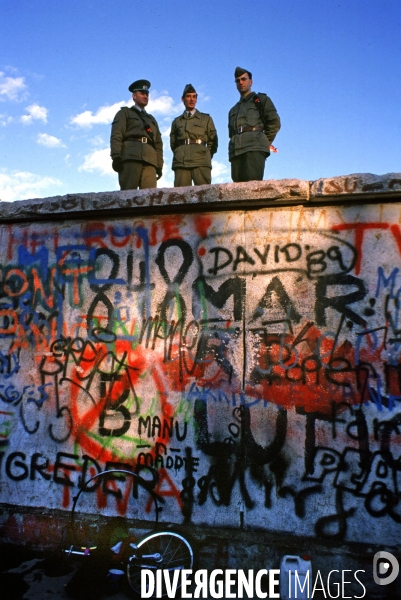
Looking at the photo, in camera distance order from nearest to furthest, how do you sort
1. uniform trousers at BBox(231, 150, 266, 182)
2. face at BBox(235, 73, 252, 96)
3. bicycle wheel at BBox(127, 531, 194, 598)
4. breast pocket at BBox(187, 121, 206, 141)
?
1. bicycle wheel at BBox(127, 531, 194, 598)
2. uniform trousers at BBox(231, 150, 266, 182)
3. face at BBox(235, 73, 252, 96)
4. breast pocket at BBox(187, 121, 206, 141)

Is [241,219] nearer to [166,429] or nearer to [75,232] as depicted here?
[75,232]

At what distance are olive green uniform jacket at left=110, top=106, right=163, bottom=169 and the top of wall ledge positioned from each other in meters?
1.43

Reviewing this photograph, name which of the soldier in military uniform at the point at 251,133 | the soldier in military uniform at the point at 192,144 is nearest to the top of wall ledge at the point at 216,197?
the soldier in military uniform at the point at 251,133

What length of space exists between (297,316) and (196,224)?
1.19m

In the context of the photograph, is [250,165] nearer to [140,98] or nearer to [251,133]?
[251,133]

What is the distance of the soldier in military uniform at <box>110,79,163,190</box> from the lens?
5.20m

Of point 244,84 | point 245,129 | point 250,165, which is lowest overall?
point 250,165

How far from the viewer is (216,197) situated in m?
3.71

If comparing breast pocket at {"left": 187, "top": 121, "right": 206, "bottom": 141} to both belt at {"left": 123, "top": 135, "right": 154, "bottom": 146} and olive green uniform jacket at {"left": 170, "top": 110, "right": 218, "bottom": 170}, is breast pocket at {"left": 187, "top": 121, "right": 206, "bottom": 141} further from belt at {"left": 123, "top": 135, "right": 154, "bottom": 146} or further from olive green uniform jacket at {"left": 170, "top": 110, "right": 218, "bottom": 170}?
belt at {"left": 123, "top": 135, "right": 154, "bottom": 146}

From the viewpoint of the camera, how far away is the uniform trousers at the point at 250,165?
15.8 feet

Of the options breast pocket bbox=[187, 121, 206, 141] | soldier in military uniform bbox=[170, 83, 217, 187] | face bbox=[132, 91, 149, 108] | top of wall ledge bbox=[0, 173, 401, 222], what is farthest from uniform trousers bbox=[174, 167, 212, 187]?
top of wall ledge bbox=[0, 173, 401, 222]

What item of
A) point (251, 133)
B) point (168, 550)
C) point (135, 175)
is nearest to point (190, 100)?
point (251, 133)

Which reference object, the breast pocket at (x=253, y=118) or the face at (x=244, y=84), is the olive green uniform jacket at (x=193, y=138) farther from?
the breast pocket at (x=253, y=118)

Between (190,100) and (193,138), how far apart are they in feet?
1.98
